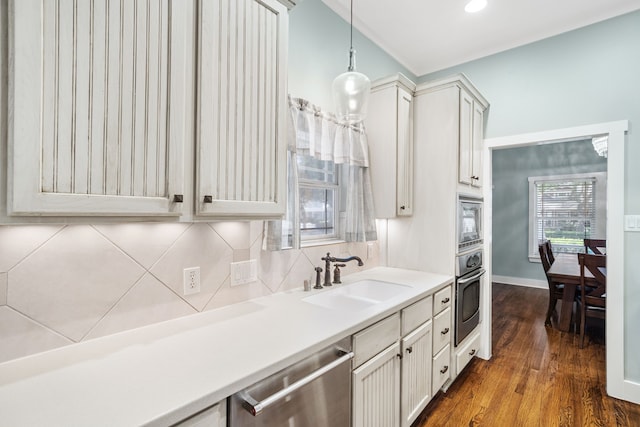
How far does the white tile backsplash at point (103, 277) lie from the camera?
1026 millimetres

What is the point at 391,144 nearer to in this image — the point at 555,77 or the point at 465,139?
the point at 465,139

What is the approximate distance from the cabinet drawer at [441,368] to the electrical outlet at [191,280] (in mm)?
1611

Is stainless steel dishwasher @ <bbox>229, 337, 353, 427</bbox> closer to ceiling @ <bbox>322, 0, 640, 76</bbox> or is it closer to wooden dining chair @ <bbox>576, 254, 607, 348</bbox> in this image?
ceiling @ <bbox>322, 0, 640, 76</bbox>

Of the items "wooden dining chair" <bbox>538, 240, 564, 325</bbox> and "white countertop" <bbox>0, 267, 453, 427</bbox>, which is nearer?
"white countertop" <bbox>0, 267, 453, 427</bbox>

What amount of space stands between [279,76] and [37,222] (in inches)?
40.2

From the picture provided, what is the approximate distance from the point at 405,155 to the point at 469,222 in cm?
78

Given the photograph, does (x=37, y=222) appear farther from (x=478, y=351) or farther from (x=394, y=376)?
(x=478, y=351)

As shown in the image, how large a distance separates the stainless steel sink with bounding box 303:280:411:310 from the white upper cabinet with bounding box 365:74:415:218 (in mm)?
524

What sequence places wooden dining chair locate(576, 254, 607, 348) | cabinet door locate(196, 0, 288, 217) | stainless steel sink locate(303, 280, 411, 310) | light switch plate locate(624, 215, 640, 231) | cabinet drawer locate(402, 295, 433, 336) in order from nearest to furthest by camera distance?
cabinet door locate(196, 0, 288, 217)
cabinet drawer locate(402, 295, 433, 336)
stainless steel sink locate(303, 280, 411, 310)
light switch plate locate(624, 215, 640, 231)
wooden dining chair locate(576, 254, 607, 348)

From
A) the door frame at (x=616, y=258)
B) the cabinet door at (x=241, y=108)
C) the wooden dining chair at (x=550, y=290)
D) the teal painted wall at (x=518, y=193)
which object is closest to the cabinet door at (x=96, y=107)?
the cabinet door at (x=241, y=108)

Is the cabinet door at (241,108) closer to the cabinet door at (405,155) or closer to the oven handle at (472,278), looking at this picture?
the cabinet door at (405,155)

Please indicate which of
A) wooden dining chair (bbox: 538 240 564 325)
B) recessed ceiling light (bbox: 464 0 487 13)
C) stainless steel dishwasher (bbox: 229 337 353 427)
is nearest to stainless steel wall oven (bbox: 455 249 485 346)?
stainless steel dishwasher (bbox: 229 337 353 427)

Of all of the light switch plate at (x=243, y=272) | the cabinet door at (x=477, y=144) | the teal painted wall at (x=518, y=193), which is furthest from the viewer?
the teal painted wall at (x=518, y=193)

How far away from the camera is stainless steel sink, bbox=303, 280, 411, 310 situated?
1.90 m
